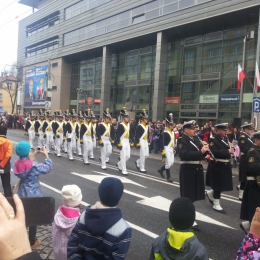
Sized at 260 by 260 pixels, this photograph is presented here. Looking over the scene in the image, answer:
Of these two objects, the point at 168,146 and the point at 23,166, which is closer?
the point at 23,166

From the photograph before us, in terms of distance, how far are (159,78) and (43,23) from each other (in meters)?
28.3

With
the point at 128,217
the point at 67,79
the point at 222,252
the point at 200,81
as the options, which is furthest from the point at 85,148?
the point at 67,79

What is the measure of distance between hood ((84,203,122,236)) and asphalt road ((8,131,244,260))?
200 cm

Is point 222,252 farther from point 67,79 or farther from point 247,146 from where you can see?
point 67,79

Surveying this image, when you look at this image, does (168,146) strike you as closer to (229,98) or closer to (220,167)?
(220,167)

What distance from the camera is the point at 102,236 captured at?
2436 millimetres

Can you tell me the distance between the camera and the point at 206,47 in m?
26.4

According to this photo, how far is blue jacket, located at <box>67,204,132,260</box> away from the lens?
94.7 inches

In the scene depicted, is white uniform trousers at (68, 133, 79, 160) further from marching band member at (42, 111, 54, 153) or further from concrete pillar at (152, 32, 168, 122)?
concrete pillar at (152, 32, 168, 122)

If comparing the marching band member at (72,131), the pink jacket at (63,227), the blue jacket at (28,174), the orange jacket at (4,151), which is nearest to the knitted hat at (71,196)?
the pink jacket at (63,227)

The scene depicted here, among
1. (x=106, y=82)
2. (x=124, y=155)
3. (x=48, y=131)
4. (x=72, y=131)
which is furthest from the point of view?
(x=106, y=82)

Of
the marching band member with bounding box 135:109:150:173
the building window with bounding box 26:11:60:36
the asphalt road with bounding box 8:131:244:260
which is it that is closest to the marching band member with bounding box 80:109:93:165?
the asphalt road with bounding box 8:131:244:260

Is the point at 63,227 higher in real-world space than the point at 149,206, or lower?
higher

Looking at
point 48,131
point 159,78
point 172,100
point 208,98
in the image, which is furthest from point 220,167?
point 159,78
